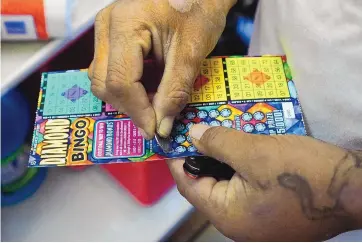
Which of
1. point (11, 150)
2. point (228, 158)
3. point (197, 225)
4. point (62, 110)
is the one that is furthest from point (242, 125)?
point (197, 225)

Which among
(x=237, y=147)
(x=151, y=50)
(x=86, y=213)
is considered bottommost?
(x=86, y=213)

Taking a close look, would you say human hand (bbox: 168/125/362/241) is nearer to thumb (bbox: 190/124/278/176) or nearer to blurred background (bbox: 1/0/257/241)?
thumb (bbox: 190/124/278/176)

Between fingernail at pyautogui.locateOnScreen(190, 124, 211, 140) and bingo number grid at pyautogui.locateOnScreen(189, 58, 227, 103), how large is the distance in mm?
46

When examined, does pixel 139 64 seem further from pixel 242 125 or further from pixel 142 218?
pixel 142 218

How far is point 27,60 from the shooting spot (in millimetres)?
632

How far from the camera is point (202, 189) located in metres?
0.50

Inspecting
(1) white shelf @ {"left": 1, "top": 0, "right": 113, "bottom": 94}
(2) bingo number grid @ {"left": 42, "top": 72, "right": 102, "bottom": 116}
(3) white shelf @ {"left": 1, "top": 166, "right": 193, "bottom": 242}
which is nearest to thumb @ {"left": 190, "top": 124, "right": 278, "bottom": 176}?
(2) bingo number grid @ {"left": 42, "top": 72, "right": 102, "bottom": 116}

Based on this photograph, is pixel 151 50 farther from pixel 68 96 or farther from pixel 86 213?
pixel 86 213

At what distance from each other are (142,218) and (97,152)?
358 mm

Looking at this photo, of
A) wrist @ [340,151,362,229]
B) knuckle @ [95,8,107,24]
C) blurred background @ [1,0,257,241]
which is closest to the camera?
wrist @ [340,151,362,229]

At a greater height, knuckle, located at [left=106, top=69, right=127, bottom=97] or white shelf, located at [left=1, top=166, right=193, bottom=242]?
knuckle, located at [left=106, top=69, right=127, bottom=97]

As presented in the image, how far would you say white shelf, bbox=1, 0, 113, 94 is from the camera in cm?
62

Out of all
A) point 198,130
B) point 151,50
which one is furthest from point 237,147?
point 151,50

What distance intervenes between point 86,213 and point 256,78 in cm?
43
